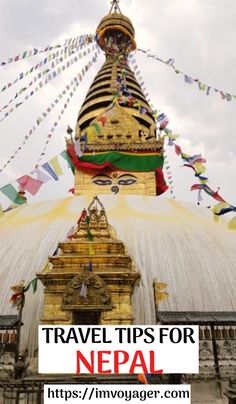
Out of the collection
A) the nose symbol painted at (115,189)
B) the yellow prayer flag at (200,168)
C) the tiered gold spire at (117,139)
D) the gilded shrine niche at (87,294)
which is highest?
the tiered gold spire at (117,139)

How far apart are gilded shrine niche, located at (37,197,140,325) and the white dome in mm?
1139

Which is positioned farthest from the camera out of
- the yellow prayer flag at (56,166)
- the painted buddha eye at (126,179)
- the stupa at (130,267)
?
the painted buddha eye at (126,179)

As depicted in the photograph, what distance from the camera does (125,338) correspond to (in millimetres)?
3107

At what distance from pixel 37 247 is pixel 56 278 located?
290 centimetres

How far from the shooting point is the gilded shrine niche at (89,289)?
812 cm

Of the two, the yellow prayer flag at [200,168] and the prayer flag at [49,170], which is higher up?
the yellow prayer flag at [200,168]

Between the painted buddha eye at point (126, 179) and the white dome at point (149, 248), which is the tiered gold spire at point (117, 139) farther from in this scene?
the white dome at point (149, 248)

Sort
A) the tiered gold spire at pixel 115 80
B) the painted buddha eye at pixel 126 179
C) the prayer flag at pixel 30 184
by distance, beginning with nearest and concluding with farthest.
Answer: the prayer flag at pixel 30 184
the painted buddha eye at pixel 126 179
the tiered gold spire at pixel 115 80

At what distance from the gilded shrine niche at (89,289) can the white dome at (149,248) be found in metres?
1.14

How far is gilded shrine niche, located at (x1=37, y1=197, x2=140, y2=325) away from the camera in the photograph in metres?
8.12

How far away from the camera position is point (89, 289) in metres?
8.21

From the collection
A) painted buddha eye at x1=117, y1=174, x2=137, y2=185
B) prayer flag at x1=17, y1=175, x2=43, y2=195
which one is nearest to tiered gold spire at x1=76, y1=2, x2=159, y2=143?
painted buddha eye at x1=117, y1=174, x2=137, y2=185

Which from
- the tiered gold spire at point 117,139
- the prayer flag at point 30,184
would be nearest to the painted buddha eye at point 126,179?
the tiered gold spire at point 117,139

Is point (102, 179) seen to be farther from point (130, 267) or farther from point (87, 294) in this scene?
point (87, 294)
